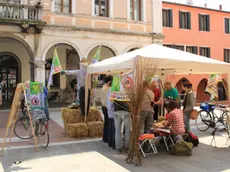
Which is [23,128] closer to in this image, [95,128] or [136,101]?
[95,128]

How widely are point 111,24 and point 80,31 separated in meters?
2.23

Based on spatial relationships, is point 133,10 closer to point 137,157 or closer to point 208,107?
point 208,107

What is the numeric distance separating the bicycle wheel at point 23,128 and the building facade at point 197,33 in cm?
1500

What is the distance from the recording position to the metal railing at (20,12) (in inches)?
533

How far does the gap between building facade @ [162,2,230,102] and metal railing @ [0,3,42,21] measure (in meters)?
11.1

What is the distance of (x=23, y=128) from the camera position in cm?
804

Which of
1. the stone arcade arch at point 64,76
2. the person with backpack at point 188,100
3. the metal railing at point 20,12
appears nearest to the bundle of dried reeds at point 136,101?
the person with backpack at point 188,100

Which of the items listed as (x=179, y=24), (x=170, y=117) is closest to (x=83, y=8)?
Answer: (x=179, y=24)

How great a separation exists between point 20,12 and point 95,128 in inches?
369

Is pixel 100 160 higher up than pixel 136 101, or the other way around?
pixel 136 101

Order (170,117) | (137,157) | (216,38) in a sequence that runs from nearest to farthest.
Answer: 1. (137,157)
2. (170,117)
3. (216,38)

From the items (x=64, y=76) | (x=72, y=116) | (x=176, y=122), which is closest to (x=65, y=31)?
(x=64, y=76)

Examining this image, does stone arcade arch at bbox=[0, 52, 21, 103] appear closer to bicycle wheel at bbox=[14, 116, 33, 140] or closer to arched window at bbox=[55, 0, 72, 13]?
arched window at bbox=[55, 0, 72, 13]

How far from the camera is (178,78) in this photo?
21938 mm
